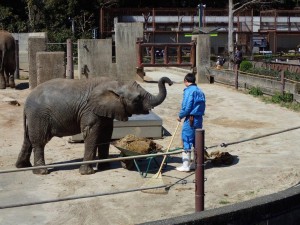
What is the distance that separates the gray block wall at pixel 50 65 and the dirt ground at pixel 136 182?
6.01ft

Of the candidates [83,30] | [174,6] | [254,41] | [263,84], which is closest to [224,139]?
[263,84]

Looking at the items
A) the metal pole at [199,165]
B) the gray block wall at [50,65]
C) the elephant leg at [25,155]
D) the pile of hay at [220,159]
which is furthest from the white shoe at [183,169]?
the gray block wall at [50,65]

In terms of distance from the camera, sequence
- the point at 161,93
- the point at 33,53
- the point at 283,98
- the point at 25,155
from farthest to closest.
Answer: the point at 33,53 → the point at 283,98 → the point at 25,155 → the point at 161,93

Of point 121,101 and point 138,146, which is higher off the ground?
point 121,101

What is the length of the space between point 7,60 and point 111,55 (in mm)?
4301

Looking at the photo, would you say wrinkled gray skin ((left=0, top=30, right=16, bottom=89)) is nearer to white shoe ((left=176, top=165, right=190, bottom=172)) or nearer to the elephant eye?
the elephant eye

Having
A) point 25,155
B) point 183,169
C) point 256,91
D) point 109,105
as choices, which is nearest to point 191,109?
point 183,169

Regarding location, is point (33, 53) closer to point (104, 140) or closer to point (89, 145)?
point (104, 140)

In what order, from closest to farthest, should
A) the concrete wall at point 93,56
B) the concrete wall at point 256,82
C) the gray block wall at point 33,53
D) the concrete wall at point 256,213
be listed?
the concrete wall at point 256,213
the concrete wall at point 256,82
the gray block wall at point 33,53
the concrete wall at point 93,56

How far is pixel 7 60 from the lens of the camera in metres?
19.2

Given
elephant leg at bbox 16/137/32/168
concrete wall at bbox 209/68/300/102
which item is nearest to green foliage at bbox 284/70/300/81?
concrete wall at bbox 209/68/300/102

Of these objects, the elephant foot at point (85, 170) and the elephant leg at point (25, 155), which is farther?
the elephant leg at point (25, 155)

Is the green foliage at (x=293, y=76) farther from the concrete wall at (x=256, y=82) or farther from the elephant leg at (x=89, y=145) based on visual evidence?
the elephant leg at (x=89, y=145)

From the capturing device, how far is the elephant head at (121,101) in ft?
30.2
